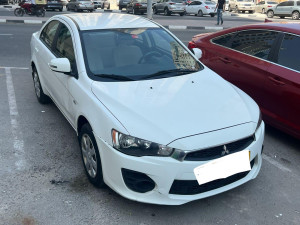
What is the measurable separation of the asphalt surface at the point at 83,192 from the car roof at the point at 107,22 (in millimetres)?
1391

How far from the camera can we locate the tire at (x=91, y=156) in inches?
115

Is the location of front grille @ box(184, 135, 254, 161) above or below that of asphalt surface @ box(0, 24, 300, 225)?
above

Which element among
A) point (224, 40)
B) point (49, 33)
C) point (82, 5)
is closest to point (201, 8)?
point (82, 5)

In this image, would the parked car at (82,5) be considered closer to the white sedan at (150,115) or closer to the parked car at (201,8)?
the parked car at (201,8)

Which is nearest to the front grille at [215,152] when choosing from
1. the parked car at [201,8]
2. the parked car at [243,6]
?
the parked car at [201,8]

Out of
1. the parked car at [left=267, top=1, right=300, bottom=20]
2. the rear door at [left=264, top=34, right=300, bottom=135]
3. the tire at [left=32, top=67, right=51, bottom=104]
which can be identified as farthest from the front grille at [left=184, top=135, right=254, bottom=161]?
the parked car at [left=267, top=1, right=300, bottom=20]

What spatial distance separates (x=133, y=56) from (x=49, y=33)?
1620mm

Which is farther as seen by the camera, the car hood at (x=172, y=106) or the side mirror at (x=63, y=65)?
the side mirror at (x=63, y=65)

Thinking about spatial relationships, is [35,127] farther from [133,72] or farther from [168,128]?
[168,128]

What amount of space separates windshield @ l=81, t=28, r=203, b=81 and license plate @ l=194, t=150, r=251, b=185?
1.17m

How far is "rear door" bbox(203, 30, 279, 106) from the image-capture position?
13.9 feet

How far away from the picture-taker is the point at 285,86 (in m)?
3.84

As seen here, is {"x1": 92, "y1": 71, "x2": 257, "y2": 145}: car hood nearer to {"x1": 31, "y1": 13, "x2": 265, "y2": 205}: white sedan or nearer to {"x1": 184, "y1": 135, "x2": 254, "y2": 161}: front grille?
{"x1": 31, "y1": 13, "x2": 265, "y2": 205}: white sedan

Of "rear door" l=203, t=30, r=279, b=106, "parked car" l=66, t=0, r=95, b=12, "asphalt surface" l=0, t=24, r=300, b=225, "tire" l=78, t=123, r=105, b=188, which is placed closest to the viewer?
"asphalt surface" l=0, t=24, r=300, b=225
